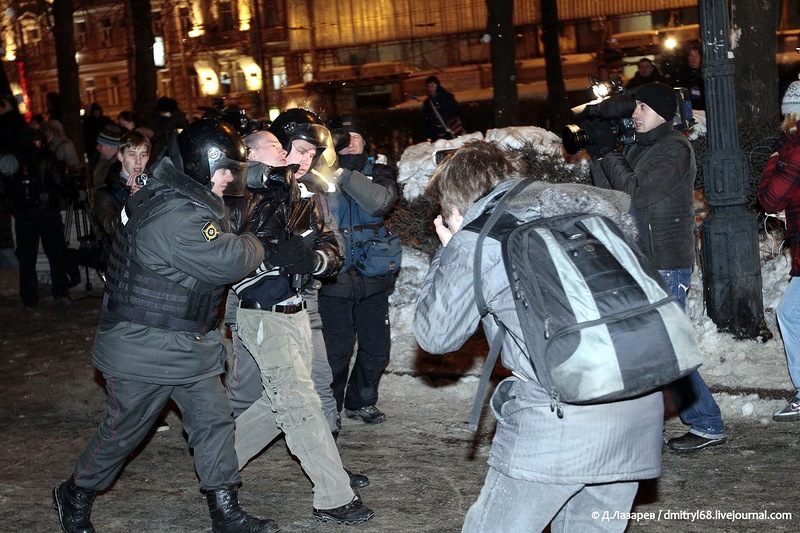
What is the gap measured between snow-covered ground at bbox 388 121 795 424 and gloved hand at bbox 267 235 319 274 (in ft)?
8.62

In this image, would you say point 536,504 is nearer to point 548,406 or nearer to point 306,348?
point 548,406

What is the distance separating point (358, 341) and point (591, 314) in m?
3.80

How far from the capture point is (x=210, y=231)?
4.32m

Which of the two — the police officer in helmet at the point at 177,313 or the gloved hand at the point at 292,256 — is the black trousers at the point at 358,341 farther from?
the police officer in helmet at the point at 177,313

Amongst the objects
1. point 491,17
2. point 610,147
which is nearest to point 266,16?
point 491,17

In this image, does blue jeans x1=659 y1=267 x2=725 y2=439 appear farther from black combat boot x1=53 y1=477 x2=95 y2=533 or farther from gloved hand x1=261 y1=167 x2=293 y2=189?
black combat boot x1=53 y1=477 x2=95 y2=533

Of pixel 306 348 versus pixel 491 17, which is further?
pixel 491 17

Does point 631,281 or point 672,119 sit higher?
point 672,119

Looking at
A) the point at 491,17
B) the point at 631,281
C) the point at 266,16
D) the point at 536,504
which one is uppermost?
the point at 266,16

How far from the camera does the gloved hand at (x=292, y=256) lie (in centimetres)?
485

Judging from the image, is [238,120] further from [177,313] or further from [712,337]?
[712,337]

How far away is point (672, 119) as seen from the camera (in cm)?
564

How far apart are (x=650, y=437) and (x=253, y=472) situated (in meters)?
3.19

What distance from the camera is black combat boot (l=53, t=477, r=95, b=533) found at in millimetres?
4738
